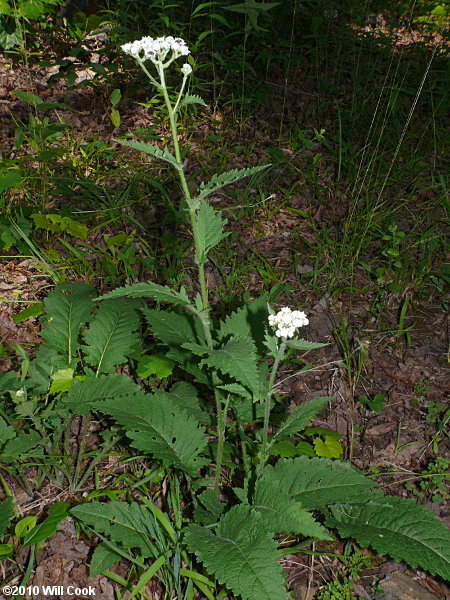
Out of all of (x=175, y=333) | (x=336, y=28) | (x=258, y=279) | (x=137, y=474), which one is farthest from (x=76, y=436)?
(x=336, y=28)

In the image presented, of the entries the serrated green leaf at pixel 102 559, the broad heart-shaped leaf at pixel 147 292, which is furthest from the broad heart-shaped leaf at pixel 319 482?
the broad heart-shaped leaf at pixel 147 292

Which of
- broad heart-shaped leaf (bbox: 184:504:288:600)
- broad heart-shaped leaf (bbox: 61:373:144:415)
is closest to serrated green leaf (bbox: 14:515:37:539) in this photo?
broad heart-shaped leaf (bbox: 61:373:144:415)

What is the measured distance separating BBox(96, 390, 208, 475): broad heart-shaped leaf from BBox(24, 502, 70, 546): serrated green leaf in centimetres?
Answer: 39

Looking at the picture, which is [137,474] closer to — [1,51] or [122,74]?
[122,74]

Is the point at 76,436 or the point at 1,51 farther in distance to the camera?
the point at 1,51

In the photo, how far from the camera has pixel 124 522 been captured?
5.83 ft

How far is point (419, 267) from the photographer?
3096mm

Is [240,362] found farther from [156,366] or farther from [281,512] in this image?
[156,366]

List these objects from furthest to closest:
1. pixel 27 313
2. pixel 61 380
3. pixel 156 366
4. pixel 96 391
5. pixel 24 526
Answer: pixel 27 313
pixel 156 366
pixel 61 380
pixel 96 391
pixel 24 526

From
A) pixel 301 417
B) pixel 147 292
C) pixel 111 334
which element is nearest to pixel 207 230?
pixel 147 292

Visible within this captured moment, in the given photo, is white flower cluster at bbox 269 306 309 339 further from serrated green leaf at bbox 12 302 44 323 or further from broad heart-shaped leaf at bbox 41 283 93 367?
serrated green leaf at bbox 12 302 44 323

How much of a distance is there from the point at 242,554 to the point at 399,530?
59 centimetres

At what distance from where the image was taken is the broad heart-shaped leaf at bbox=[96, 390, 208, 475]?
1.80 meters

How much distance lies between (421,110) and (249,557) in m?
4.47
